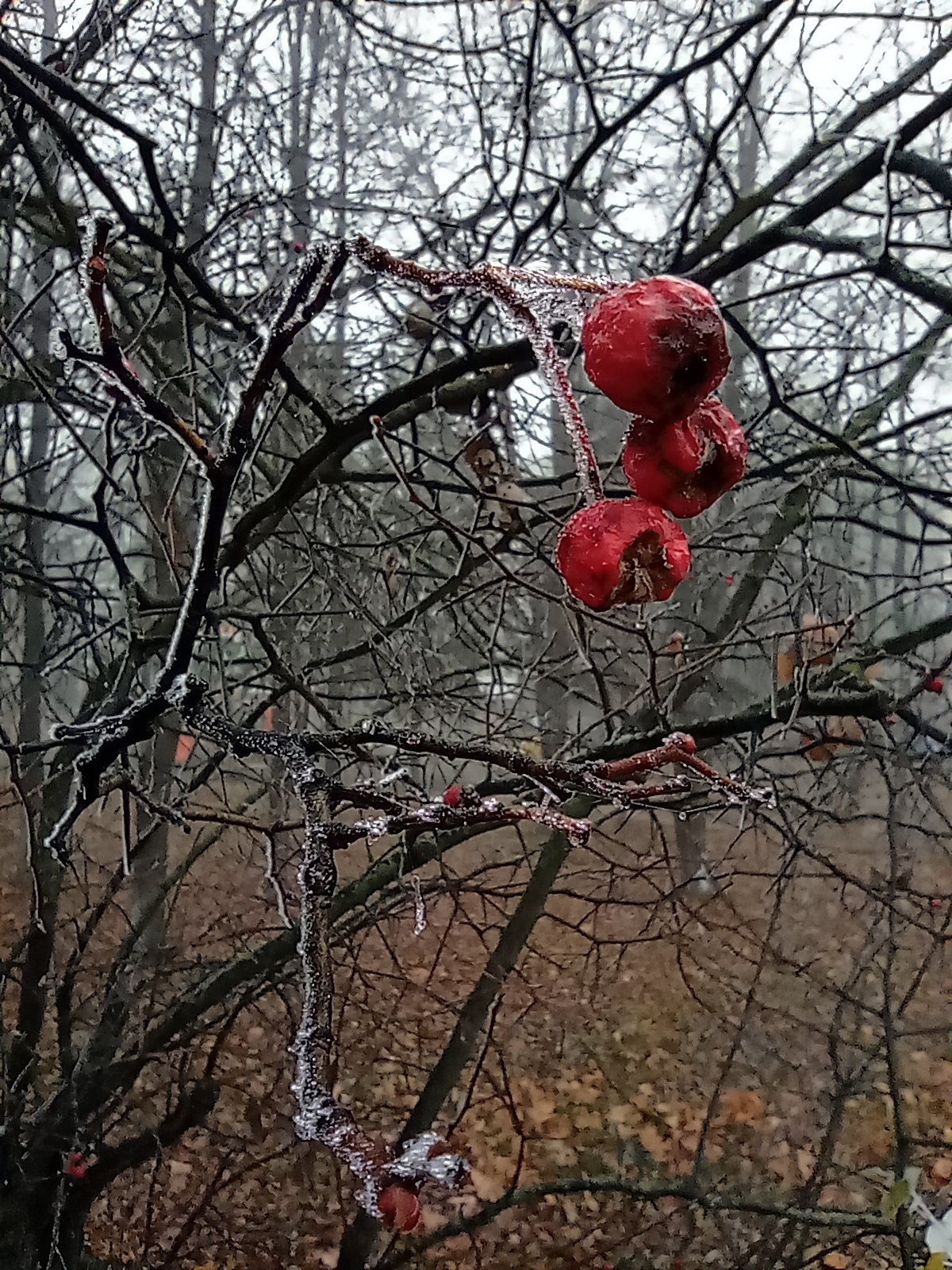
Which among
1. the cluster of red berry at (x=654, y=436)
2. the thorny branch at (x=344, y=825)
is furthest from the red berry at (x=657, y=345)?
the thorny branch at (x=344, y=825)

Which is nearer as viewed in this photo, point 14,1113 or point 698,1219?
point 14,1113

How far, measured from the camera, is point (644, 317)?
1.90 ft

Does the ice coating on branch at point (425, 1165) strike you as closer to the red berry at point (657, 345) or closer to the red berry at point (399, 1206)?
the red berry at point (399, 1206)

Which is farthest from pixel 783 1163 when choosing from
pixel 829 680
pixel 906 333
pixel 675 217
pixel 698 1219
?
pixel 675 217

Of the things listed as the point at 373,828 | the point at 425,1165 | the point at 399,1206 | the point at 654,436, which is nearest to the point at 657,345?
the point at 654,436

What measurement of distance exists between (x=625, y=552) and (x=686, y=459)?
82mm

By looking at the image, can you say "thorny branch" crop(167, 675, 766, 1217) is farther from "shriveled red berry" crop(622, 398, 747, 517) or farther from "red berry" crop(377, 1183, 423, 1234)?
"shriveled red berry" crop(622, 398, 747, 517)

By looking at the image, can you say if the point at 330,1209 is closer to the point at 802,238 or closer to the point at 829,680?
the point at 829,680

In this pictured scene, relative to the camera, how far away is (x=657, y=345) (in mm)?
570

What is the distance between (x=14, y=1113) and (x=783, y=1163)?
3.99m

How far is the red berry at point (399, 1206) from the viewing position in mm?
619

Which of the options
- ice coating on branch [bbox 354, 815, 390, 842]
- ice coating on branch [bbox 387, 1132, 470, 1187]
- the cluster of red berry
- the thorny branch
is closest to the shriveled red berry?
the cluster of red berry

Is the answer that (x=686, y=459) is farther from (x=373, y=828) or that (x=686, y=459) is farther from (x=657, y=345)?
(x=373, y=828)

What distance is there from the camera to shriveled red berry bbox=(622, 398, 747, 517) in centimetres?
63
